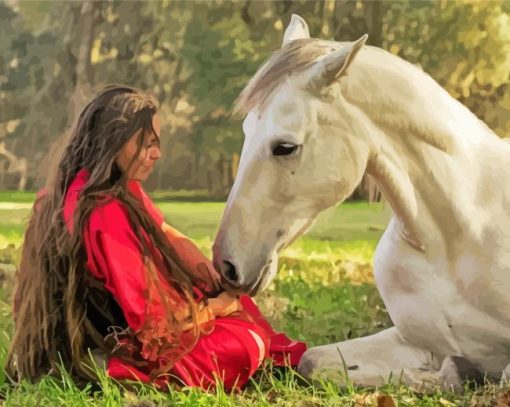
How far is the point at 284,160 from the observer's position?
6.52ft

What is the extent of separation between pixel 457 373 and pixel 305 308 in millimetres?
1434

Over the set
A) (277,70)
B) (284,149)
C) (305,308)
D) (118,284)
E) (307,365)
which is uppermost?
(277,70)

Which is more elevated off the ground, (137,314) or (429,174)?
(429,174)

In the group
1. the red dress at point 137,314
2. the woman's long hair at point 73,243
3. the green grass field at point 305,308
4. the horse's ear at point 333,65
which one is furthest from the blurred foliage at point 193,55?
the horse's ear at point 333,65

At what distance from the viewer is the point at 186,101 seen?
4.91 metres

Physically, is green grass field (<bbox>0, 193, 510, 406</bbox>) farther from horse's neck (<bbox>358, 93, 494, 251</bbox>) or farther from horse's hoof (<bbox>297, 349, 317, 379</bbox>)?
horse's neck (<bbox>358, 93, 494, 251</bbox>)

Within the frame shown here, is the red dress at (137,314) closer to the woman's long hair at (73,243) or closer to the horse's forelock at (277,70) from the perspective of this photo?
the woman's long hair at (73,243)

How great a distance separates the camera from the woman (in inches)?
85.6

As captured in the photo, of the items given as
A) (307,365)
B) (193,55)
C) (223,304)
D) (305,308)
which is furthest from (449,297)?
(193,55)

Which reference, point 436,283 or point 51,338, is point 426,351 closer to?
point 436,283

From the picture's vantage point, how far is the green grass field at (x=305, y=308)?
203 cm

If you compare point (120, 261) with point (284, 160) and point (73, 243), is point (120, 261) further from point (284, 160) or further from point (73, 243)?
point (284, 160)

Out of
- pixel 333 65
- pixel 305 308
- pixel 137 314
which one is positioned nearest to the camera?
pixel 333 65

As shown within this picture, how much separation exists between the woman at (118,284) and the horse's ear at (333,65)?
0.54m
